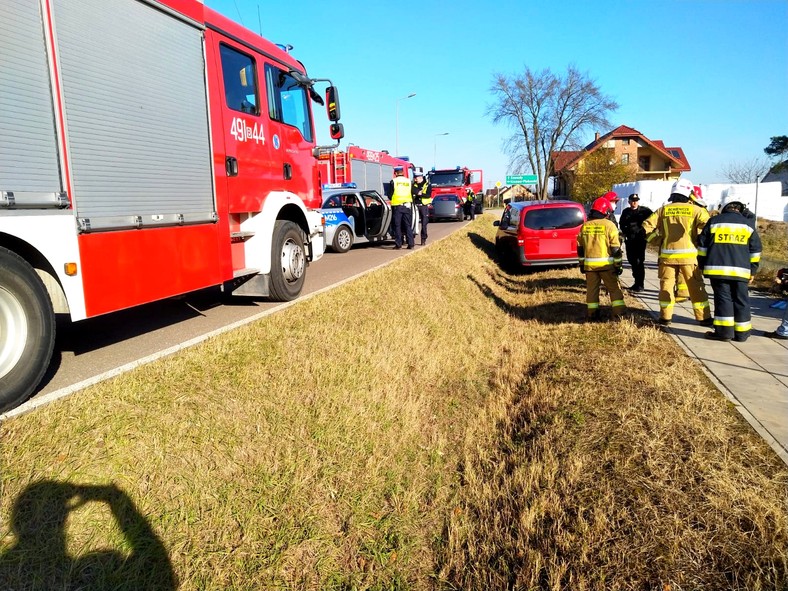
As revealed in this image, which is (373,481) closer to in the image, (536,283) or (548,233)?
(536,283)

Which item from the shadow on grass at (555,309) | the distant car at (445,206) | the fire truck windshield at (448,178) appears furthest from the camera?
the fire truck windshield at (448,178)

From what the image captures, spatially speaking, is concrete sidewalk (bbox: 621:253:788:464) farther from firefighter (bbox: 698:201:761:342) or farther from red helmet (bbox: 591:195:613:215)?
red helmet (bbox: 591:195:613:215)

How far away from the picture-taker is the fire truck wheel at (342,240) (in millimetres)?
13469

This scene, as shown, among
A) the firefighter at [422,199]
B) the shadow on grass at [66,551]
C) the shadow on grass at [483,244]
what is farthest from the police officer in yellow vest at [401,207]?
the shadow on grass at [66,551]

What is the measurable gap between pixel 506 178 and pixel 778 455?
45925mm

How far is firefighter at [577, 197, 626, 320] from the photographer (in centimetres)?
690

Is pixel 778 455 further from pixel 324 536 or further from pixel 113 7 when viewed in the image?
pixel 113 7

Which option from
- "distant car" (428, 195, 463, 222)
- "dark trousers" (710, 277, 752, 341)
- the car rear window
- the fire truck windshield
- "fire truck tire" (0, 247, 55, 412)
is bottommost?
"dark trousers" (710, 277, 752, 341)

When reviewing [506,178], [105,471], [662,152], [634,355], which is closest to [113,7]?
[105,471]

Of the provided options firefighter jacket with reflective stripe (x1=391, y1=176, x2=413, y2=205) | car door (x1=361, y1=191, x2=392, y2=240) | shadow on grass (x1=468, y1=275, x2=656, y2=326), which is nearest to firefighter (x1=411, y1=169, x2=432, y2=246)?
car door (x1=361, y1=191, x2=392, y2=240)

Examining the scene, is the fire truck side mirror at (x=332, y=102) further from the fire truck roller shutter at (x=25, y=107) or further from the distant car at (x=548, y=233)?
the distant car at (x=548, y=233)

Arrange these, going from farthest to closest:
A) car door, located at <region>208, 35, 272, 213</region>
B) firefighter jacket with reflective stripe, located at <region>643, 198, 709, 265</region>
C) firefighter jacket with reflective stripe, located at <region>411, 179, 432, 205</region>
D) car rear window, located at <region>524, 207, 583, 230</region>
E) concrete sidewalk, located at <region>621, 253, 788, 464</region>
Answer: firefighter jacket with reflective stripe, located at <region>411, 179, 432, 205</region>, car rear window, located at <region>524, 207, 583, 230</region>, firefighter jacket with reflective stripe, located at <region>643, 198, 709, 265</region>, car door, located at <region>208, 35, 272, 213</region>, concrete sidewalk, located at <region>621, 253, 788, 464</region>

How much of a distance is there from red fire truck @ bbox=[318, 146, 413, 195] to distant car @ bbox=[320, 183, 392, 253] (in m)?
3.42

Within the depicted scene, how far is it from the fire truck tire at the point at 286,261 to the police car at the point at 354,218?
638 centimetres
